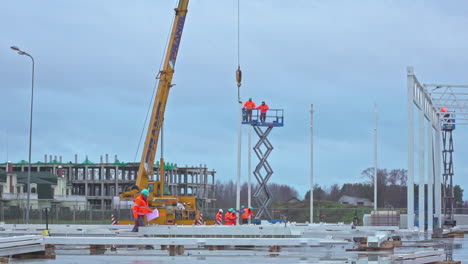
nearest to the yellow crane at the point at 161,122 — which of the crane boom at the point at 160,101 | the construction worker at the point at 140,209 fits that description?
the crane boom at the point at 160,101

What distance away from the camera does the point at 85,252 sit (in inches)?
Answer: 1073

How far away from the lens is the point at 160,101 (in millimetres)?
42281

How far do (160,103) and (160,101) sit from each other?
0.09m

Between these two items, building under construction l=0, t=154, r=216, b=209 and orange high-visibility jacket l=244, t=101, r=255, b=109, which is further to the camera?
building under construction l=0, t=154, r=216, b=209

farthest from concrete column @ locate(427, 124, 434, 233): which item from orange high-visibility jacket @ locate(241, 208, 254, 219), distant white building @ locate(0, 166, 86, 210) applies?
distant white building @ locate(0, 166, 86, 210)

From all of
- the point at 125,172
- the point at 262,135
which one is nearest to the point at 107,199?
the point at 125,172

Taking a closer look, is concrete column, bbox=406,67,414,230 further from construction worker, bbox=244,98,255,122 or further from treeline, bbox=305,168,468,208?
treeline, bbox=305,168,468,208

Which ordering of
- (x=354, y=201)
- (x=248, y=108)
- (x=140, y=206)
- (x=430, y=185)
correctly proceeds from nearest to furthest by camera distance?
(x=140, y=206), (x=430, y=185), (x=248, y=108), (x=354, y=201)

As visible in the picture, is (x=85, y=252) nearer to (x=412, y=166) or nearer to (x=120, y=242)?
(x=120, y=242)

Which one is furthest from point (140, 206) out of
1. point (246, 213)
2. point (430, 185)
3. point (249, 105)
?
point (249, 105)

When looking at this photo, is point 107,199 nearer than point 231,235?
No

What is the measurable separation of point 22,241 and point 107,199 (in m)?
79.6

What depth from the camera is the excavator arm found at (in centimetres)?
4194

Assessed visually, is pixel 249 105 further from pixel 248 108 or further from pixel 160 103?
pixel 160 103
